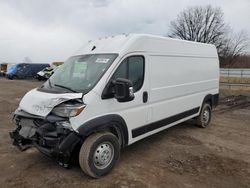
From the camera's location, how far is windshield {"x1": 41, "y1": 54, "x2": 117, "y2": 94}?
Answer: 13.8ft

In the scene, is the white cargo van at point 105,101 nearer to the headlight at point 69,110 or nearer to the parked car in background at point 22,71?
the headlight at point 69,110

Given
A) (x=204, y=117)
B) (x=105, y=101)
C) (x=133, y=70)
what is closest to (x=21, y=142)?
(x=105, y=101)

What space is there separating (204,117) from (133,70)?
3.52 m

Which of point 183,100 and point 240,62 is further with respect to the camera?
point 240,62

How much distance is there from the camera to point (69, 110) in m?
3.77

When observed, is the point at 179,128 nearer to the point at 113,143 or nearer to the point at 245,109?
the point at 113,143

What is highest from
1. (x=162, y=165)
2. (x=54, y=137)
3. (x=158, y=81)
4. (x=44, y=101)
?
(x=158, y=81)

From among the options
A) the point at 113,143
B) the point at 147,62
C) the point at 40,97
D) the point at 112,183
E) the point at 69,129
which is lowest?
the point at 112,183

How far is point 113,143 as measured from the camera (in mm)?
4227

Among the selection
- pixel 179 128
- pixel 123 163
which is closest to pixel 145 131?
pixel 123 163

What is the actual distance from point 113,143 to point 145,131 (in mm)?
934

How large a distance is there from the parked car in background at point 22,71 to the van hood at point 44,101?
29230 millimetres

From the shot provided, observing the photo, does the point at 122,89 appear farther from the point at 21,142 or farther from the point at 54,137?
the point at 21,142

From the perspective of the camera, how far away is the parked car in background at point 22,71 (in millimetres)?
31203
